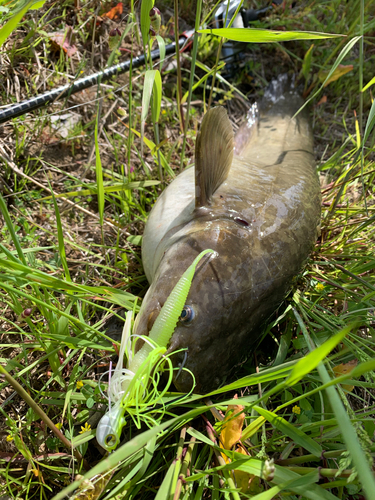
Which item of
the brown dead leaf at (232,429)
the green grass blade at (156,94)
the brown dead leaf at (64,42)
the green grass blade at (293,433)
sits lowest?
the brown dead leaf at (232,429)

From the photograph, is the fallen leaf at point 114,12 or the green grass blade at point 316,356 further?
the fallen leaf at point 114,12

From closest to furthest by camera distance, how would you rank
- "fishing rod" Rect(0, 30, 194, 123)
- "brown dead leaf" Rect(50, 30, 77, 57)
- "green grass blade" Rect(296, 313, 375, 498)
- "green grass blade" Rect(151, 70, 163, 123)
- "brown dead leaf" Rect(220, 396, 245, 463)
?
"green grass blade" Rect(296, 313, 375, 498) < "brown dead leaf" Rect(220, 396, 245, 463) < "green grass blade" Rect(151, 70, 163, 123) < "fishing rod" Rect(0, 30, 194, 123) < "brown dead leaf" Rect(50, 30, 77, 57)

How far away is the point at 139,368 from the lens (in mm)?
1566

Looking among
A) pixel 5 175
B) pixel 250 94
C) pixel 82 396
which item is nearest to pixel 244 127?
pixel 250 94

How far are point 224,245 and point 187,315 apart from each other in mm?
486

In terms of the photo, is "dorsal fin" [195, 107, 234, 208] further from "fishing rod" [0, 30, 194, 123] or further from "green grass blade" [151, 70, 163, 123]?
"fishing rod" [0, 30, 194, 123]

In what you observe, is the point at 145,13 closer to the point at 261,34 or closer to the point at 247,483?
the point at 261,34

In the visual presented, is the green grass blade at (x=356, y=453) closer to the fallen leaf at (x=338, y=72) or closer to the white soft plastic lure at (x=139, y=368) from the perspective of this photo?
the white soft plastic lure at (x=139, y=368)

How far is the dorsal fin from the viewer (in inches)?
86.9

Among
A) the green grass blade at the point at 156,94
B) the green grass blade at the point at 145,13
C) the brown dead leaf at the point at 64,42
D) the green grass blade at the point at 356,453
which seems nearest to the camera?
the green grass blade at the point at 356,453

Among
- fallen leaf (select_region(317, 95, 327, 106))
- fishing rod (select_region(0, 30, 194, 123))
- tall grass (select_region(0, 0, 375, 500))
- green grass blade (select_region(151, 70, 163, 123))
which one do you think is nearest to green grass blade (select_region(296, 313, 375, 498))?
tall grass (select_region(0, 0, 375, 500))

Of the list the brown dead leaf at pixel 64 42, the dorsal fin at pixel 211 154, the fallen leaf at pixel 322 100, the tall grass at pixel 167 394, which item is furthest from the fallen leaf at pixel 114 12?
the fallen leaf at pixel 322 100

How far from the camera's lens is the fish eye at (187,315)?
1.77m

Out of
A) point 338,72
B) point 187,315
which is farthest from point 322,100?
point 187,315
